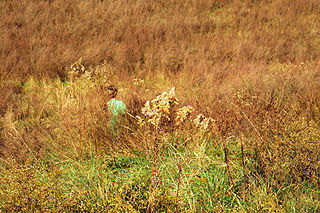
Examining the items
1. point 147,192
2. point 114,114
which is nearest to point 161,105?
point 147,192

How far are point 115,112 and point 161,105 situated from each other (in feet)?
6.20

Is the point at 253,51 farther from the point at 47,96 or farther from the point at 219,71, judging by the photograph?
the point at 47,96

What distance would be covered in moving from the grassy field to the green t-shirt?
9 cm

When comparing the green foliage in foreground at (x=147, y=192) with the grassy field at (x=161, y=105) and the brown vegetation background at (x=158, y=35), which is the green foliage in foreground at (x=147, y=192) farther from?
the brown vegetation background at (x=158, y=35)

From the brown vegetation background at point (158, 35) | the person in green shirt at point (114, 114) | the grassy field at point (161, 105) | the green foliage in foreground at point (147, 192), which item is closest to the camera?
the green foliage in foreground at point (147, 192)

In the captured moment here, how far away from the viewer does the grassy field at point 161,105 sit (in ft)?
6.37

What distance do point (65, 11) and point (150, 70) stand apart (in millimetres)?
5493

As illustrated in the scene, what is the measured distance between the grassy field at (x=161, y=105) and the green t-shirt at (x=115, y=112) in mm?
90

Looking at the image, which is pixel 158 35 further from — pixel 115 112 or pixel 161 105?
pixel 161 105

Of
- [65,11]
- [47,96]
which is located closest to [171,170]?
[47,96]

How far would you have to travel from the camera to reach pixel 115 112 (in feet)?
10.2

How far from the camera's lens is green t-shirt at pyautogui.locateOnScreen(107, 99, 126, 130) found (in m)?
3.02

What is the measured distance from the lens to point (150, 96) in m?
4.14

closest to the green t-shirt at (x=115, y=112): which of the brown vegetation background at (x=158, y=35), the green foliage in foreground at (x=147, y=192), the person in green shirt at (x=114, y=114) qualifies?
the person in green shirt at (x=114, y=114)
